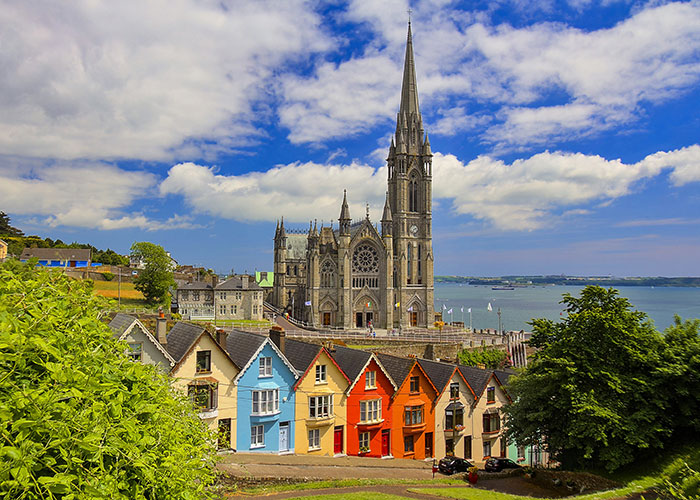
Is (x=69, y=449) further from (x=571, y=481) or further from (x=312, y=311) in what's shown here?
(x=312, y=311)

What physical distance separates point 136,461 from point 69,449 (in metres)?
0.63

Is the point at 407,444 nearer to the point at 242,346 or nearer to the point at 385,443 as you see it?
the point at 385,443

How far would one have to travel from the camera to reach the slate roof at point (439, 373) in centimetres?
3597

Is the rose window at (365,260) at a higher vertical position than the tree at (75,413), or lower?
higher

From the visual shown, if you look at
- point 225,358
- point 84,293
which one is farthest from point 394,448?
point 84,293

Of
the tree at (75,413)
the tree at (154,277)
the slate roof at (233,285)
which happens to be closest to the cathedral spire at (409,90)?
the slate roof at (233,285)

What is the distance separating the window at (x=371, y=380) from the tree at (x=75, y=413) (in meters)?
27.4

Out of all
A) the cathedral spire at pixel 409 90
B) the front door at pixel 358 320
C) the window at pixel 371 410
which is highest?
the cathedral spire at pixel 409 90

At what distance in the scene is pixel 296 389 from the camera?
29797mm

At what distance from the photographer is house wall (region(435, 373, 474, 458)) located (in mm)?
35531

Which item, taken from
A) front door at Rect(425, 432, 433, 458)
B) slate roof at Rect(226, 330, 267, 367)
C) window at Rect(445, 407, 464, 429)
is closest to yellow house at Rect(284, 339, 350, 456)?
slate roof at Rect(226, 330, 267, 367)

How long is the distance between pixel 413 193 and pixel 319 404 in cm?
6547

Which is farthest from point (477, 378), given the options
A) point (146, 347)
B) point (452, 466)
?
point (146, 347)

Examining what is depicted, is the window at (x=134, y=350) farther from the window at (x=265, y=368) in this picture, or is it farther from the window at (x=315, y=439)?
the window at (x=315, y=439)
